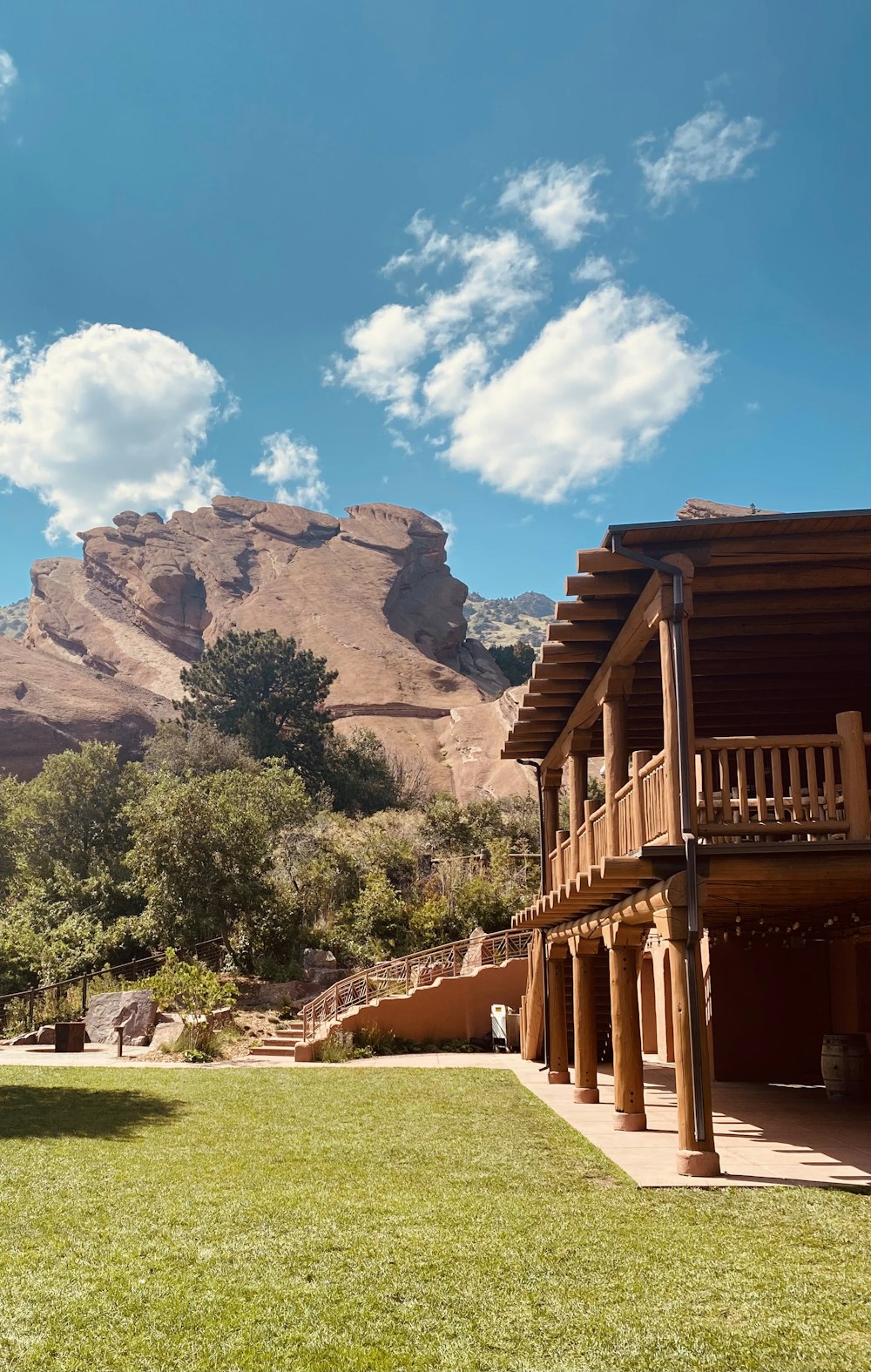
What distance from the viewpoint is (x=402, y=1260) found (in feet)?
19.3

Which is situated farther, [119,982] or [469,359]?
[469,359]

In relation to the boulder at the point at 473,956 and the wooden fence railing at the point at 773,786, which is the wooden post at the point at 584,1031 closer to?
the wooden fence railing at the point at 773,786

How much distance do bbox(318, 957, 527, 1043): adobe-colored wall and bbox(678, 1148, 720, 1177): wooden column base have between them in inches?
510

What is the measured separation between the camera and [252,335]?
3150 cm

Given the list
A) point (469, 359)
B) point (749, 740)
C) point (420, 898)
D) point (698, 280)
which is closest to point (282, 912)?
point (420, 898)

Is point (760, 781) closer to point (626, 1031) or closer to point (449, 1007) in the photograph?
point (626, 1031)

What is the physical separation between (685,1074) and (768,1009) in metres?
9.03

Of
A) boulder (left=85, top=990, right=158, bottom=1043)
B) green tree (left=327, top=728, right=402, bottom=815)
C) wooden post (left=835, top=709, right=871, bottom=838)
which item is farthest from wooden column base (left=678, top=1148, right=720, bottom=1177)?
green tree (left=327, top=728, right=402, bottom=815)

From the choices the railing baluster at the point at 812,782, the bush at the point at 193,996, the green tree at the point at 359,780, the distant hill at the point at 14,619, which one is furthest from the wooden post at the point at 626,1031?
the distant hill at the point at 14,619

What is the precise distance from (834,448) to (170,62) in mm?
18488

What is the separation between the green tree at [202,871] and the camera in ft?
87.2

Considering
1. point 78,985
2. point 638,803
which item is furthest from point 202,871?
point 638,803

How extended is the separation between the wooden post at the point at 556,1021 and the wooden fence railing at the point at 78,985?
488 inches

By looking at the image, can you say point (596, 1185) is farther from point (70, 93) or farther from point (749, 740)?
point (70, 93)
